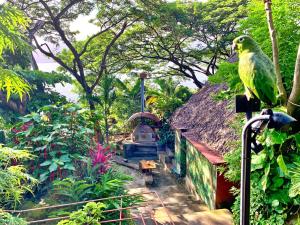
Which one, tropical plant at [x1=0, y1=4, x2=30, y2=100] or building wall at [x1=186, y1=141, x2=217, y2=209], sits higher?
tropical plant at [x1=0, y1=4, x2=30, y2=100]

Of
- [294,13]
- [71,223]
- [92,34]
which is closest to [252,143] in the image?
[294,13]

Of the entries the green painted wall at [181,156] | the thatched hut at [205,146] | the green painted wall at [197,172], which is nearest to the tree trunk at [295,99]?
the thatched hut at [205,146]

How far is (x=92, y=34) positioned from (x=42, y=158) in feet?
28.9

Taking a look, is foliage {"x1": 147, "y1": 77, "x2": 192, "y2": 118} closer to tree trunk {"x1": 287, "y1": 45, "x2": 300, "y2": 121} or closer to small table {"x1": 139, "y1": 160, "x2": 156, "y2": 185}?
small table {"x1": 139, "y1": 160, "x2": 156, "y2": 185}

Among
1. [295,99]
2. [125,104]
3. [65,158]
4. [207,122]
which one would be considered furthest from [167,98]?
[295,99]

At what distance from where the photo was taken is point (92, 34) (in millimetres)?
13273

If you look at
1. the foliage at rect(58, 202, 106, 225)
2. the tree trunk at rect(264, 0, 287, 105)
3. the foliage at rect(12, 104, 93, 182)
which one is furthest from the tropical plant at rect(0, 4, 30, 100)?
the foliage at rect(12, 104, 93, 182)

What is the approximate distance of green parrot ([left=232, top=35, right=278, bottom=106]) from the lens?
7.59ft

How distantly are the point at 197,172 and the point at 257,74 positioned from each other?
6042 millimetres

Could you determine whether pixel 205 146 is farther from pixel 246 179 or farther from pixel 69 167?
pixel 246 179

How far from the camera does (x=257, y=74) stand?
7.69 feet

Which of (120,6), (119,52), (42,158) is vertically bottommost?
(42,158)

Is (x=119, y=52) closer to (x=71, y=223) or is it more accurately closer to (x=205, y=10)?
(x=205, y=10)

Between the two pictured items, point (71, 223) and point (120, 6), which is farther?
point (120, 6)
